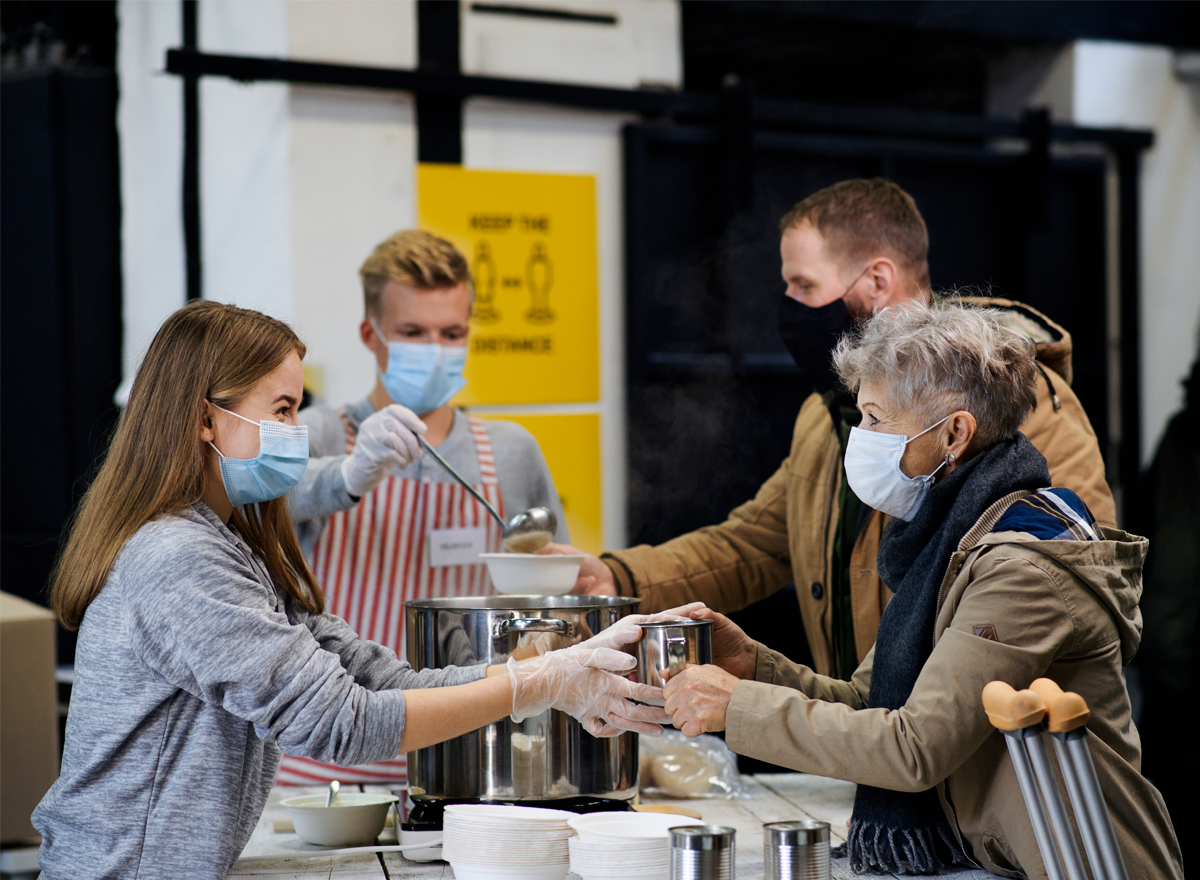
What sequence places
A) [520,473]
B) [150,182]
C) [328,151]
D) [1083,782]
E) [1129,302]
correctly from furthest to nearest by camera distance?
[1129,302], [150,182], [328,151], [520,473], [1083,782]

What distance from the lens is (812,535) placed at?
2.26 metres

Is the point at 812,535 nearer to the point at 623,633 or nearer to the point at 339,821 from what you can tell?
the point at 623,633

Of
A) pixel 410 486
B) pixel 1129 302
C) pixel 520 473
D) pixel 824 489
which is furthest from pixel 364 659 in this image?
pixel 1129 302

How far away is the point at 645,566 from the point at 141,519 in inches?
43.0

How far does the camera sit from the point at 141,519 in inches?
58.9

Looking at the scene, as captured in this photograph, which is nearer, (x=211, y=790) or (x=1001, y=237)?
(x=211, y=790)

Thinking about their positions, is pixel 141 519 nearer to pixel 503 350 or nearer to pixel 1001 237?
→ pixel 503 350

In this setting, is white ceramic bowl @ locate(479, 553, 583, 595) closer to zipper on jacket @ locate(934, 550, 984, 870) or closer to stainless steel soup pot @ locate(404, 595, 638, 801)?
stainless steel soup pot @ locate(404, 595, 638, 801)

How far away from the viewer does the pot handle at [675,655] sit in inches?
62.5

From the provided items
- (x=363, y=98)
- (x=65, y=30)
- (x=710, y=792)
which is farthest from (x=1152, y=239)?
(x=65, y=30)

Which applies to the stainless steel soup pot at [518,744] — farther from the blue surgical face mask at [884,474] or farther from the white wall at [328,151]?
the white wall at [328,151]

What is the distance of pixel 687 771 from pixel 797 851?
729 mm

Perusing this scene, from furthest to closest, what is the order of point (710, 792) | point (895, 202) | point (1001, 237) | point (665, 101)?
1. point (1001, 237)
2. point (665, 101)
3. point (895, 202)
4. point (710, 792)

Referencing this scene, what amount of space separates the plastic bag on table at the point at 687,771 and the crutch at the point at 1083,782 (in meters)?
0.92
